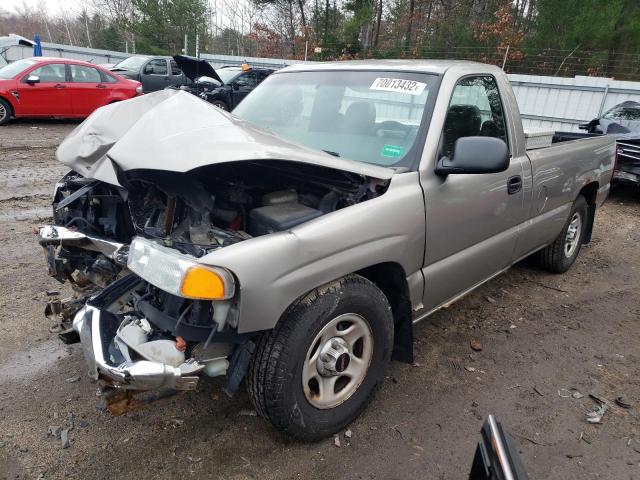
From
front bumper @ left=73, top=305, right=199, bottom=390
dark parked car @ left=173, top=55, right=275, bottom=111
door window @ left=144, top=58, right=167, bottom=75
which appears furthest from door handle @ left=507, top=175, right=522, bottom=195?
door window @ left=144, top=58, right=167, bottom=75

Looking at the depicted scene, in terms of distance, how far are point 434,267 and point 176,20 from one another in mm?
31193

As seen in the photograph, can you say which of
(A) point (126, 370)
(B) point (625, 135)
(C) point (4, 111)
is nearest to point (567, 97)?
(B) point (625, 135)

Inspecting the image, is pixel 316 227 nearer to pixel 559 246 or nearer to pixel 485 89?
pixel 485 89

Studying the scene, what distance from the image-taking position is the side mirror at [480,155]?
8.30 ft

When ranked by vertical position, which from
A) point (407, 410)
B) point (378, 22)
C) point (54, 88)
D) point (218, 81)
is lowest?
point (407, 410)

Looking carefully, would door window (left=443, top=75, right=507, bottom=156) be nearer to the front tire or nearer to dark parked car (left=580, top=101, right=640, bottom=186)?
the front tire

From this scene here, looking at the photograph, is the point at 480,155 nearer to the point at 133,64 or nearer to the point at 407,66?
the point at 407,66

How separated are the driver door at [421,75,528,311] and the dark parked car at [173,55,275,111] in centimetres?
410

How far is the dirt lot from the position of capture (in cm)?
233

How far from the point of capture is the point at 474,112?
10.5ft

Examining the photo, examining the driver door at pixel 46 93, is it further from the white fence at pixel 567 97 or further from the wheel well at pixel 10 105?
the white fence at pixel 567 97

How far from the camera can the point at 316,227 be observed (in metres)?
2.15

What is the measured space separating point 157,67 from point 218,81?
9.04 metres

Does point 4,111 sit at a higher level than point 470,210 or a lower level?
lower
